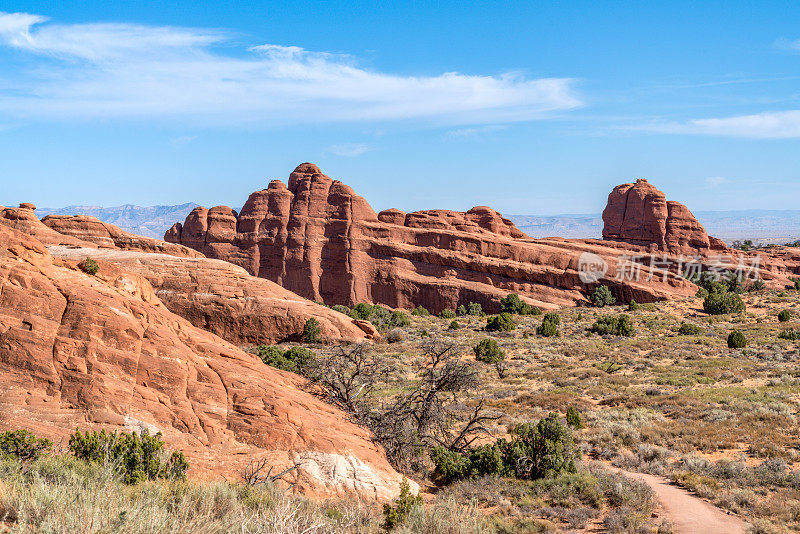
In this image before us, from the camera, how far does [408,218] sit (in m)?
66.7

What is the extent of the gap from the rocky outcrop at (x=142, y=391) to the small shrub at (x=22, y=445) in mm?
474

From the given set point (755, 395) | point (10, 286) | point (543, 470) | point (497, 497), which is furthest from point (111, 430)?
point (755, 395)

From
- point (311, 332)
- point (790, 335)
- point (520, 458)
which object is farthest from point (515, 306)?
point (520, 458)

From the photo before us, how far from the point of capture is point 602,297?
56312 mm

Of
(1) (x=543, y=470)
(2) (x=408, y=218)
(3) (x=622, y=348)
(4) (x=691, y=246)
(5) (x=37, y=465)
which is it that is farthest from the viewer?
(4) (x=691, y=246)

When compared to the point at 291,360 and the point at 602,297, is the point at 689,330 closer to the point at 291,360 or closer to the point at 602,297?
the point at 602,297

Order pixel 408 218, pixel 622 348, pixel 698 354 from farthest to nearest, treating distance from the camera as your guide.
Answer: pixel 408 218
pixel 622 348
pixel 698 354

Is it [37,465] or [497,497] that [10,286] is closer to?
[37,465]

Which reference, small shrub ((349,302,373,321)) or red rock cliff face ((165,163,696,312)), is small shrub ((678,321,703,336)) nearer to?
red rock cliff face ((165,163,696,312))

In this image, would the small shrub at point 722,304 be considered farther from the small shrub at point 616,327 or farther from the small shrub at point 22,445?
the small shrub at point 22,445

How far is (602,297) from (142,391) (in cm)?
5319

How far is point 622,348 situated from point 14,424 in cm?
3145

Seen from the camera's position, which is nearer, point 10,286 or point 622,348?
point 10,286

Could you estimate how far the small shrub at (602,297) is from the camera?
5588 centimetres
